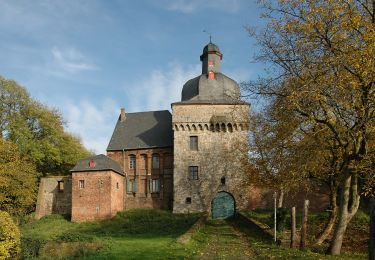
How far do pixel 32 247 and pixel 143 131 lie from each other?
1905 centimetres

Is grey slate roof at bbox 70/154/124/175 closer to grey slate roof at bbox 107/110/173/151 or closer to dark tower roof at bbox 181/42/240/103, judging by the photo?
grey slate roof at bbox 107/110/173/151

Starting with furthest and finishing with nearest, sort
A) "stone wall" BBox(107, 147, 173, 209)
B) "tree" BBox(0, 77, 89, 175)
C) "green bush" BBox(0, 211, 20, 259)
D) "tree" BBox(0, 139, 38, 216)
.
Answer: "tree" BBox(0, 77, 89, 175)
"stone wall" BBox(107, 147, 173, 209)
"tree" BBox(0, 139, 38, 216)
"green bush" BBox(0, 211, 20, 259)

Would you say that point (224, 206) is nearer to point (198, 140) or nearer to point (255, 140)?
point (198, 140)

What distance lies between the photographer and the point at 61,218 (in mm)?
35469

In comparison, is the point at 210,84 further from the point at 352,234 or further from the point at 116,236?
the point at 352,234

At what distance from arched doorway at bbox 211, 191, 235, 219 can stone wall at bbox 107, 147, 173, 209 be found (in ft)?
13.2

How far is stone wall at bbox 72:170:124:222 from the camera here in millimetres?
33750

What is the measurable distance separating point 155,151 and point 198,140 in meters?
4.38

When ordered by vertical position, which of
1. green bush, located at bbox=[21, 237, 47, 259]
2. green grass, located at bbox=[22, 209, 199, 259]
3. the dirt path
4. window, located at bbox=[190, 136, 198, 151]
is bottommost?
green bush, located at bbox=[21, 237, 47, 259]

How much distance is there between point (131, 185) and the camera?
37812 millimetres

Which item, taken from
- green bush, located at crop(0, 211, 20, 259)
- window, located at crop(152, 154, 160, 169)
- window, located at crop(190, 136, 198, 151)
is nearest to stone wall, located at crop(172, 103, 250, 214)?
window, located at crop(190, 136, 198, 151)

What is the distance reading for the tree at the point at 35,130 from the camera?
40750mm

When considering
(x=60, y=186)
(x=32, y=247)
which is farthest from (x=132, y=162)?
(x=32, y=247)

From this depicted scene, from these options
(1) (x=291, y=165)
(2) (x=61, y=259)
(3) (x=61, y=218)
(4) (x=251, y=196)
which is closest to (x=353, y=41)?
(1) (x=291, y=165)
